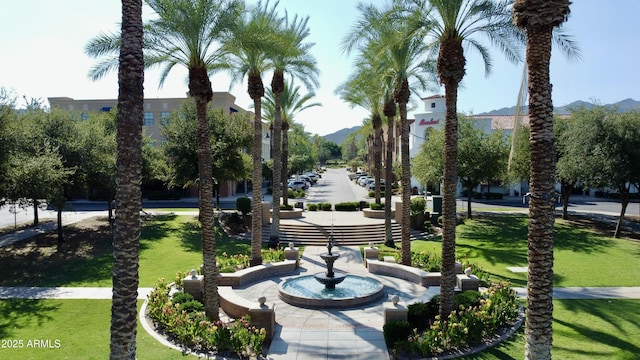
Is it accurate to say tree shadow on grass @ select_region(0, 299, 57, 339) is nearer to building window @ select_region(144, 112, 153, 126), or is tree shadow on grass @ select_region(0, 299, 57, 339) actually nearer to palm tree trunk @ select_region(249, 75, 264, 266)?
palm tree trunk @ select_region(249, 75, 264, 266)

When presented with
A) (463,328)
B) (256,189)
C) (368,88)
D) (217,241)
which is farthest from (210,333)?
(368,88)

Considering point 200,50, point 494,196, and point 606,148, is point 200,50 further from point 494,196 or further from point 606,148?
point 494,196

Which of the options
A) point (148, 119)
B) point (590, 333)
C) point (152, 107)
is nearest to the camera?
point (590, 333)

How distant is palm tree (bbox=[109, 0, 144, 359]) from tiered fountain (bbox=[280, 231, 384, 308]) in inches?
290

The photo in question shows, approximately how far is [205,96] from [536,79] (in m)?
9.15

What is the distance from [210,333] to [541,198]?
7983 mm

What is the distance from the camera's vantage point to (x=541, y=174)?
6.98m

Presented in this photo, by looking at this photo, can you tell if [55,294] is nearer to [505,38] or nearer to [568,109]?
[505,38]

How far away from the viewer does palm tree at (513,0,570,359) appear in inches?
273

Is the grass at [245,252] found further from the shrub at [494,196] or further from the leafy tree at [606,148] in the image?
the shrub at [494,196]

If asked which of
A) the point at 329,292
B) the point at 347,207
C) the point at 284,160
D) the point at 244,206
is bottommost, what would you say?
the point at 329,292

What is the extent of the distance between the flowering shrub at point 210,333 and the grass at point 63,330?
476mm

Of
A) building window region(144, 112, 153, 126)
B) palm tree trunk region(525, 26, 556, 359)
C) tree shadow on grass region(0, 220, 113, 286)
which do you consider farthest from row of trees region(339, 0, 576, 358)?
building window region(144, 112, 153, 126)

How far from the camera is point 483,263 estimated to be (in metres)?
19.9
